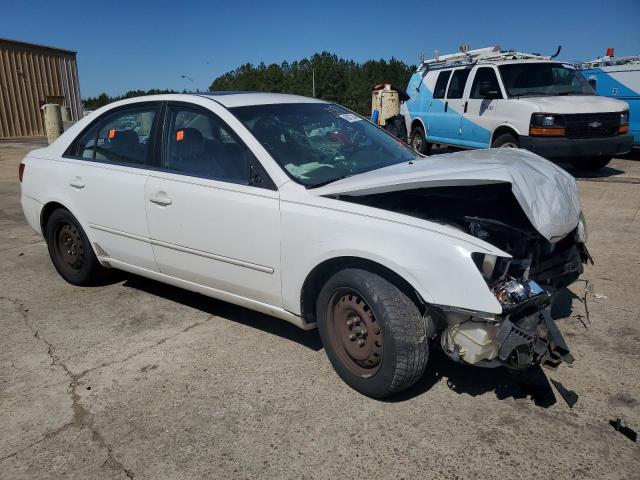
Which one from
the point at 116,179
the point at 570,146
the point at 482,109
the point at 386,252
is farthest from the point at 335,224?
the point at 482,109

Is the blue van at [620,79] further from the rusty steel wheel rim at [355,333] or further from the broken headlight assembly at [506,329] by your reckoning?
the rusty steel wheel rim at [355,333]

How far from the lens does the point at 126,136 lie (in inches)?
161

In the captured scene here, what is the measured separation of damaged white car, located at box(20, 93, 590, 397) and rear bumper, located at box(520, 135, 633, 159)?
198 inches

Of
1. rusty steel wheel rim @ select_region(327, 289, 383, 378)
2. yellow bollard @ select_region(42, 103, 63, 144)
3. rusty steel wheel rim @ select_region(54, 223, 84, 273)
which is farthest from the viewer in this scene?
yellow bollard @ select_region(42, 103, 63, 144)

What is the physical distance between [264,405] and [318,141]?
5.75 ft

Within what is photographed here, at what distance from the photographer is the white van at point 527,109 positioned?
8.25 metres

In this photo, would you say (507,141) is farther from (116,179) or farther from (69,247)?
(69,247)

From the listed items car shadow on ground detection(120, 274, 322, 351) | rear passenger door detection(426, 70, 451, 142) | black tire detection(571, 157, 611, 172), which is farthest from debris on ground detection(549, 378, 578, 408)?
rear passenger door detection(426, 70, 451, 142)

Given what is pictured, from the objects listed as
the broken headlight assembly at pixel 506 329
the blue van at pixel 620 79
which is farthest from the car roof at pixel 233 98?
the blue van at pixel 620 79

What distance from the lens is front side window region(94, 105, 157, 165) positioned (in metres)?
3.89

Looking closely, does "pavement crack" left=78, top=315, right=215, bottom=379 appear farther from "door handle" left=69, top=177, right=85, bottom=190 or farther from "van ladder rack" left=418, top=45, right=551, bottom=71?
"van ladder rack" left=418, top=45, right=551, bottom=71

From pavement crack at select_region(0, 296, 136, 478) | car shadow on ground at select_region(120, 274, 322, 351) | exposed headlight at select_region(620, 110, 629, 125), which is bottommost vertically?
pavement crack at select_region(0, 296, 136, 478)

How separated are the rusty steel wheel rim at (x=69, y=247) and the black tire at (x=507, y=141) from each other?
684 centimetres

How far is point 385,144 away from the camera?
397 cm
